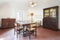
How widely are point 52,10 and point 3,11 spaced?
4.70 m

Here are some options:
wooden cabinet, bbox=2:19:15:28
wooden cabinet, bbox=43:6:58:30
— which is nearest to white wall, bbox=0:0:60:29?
wooden cabinet, bbox=2:19:15:28

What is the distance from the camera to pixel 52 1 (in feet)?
26.5

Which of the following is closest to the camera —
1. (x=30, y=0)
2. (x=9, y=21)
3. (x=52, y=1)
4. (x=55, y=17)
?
(x=55, y=17)

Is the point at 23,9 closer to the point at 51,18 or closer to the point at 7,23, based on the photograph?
Answer: the point at 7,23

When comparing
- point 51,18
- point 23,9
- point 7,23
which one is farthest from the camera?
point 23,9

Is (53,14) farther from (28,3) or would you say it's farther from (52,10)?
(28,3)

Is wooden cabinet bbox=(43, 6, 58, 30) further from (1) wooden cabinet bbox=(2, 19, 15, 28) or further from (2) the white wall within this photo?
(1) wooden cabinet bbox=(2, 19, 15, 28)

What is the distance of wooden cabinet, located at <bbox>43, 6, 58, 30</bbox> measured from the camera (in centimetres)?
743

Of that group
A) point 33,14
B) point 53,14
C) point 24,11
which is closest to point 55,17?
point 53,14

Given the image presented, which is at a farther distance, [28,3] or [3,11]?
[28,3]

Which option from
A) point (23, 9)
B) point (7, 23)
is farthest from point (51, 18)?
point (7, 23)

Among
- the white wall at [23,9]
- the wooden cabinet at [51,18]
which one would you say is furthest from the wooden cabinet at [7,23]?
the wooden cabinet at [51,18]

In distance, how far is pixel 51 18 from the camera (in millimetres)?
7820

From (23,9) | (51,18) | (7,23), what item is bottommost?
(7,23)
